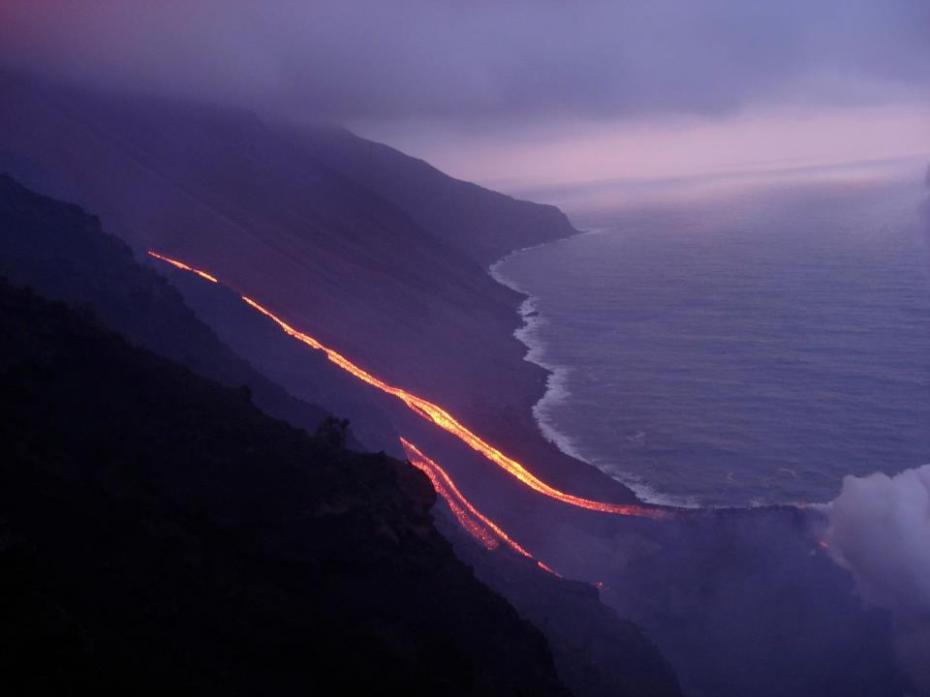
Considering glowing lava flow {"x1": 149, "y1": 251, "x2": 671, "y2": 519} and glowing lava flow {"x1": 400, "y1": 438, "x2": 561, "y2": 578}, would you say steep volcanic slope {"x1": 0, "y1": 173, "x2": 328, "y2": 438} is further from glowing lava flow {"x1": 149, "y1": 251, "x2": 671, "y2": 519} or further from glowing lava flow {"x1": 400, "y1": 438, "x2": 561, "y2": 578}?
glowing lava flow {"x1": 149, "y1": 251, "x2": 671, "y2": 519}

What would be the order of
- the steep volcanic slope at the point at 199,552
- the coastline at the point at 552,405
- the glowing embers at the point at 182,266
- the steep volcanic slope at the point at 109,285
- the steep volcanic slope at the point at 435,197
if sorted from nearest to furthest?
the steep volcanic slope at the point at 199,552
the steep volcanic slope at the point at 109,285
the coastline at the point at 552,405
the glowing embers at the point at 182,266
the steep volcanic slope at the point at 435,197

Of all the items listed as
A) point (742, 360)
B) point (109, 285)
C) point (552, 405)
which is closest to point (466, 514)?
point (109, 285)

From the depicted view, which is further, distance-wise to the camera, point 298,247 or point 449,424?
point 298,247

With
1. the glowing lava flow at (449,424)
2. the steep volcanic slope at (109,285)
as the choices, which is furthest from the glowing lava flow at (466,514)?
the steep volcanic slope at (109,285)

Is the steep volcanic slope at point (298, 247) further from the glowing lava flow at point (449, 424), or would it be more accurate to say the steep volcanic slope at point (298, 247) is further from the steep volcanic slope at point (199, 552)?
the steep volcanic slope at point (199, 552)

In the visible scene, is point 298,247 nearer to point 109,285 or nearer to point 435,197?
point 109,285
